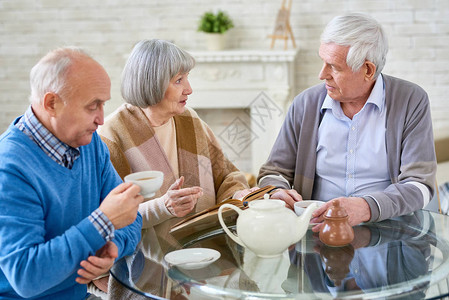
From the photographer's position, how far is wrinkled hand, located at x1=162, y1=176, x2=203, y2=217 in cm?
171

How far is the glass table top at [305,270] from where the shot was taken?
1.31 m

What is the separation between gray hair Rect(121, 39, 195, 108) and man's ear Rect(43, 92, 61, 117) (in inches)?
24.6

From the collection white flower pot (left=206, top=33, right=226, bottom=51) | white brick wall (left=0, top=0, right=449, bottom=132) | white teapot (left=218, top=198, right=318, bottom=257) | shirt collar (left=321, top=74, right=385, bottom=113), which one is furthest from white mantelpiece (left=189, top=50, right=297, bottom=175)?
white teapot (left=218, top=198, right=318, bottom=257)

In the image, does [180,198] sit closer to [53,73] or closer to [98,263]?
[98,263]

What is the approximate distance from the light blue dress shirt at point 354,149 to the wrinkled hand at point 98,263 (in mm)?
1056

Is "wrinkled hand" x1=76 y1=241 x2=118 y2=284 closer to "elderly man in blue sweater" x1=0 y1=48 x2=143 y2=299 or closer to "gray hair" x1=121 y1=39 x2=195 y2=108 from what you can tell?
"elderly man in blue sweater" x1=0 y1=48 x2=143 y2=299

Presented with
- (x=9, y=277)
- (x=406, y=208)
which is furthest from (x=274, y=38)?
(x=9, y=277)

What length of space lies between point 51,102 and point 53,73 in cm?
7

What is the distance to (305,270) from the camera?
Answer: 55.7 inches

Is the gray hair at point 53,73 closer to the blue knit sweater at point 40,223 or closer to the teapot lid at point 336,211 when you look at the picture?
the blue knit sweater at point 40,223

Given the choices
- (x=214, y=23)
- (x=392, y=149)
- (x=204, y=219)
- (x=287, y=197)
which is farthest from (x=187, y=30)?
(x=204, y=219)

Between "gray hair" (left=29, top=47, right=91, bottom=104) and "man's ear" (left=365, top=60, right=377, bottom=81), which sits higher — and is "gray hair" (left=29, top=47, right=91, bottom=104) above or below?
above

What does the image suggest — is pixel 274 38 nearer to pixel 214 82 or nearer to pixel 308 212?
pixel 214 82

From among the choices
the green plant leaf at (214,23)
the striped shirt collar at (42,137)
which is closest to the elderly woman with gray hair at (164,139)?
the striped shirt collar at (42,137)
